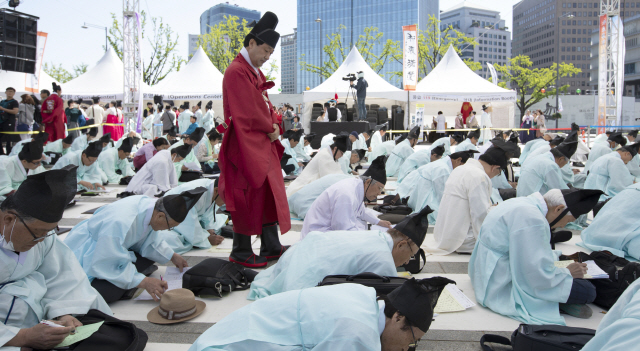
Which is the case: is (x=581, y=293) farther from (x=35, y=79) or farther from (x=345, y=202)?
(x=35, y=79)

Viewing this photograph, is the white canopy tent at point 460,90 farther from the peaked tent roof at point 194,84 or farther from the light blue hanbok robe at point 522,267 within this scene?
the light blue hanbok robe at point 522,267

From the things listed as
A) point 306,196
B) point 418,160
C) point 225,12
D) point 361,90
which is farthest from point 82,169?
point 225,12

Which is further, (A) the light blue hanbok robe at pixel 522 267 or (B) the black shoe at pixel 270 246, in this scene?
(B) the black shoe at pixel 270 246

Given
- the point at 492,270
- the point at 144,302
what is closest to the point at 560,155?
the point at 492,270

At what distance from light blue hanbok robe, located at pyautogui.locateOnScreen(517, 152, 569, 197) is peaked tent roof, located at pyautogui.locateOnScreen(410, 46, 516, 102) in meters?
12.6

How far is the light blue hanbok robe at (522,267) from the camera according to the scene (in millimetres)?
3244

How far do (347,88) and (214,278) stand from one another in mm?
16496

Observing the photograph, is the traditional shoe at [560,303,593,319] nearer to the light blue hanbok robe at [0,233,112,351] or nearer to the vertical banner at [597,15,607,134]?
the light blue hanbok robe at [0,233,112,351]

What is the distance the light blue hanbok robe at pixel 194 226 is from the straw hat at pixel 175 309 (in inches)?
56.9

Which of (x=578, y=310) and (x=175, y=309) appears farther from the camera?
(x=578, y=310)

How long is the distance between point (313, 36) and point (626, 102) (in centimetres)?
5688

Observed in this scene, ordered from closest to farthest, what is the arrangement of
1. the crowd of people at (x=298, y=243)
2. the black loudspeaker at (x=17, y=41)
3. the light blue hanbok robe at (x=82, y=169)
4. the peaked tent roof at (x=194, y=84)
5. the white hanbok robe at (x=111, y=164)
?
the crowd of people at (x=298, y=243) → the light blue hanbok robe at (x=82, y=169) → the white hanbok robe at (x=111, y=164) → the black loudspeaker at (x=17, y=41) → the peaked tent roof at (x=194, y=84)

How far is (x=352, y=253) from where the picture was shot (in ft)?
9.23

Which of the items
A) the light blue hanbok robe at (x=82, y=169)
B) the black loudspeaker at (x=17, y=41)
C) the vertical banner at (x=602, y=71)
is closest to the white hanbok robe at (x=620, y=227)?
the light blue hanbok robe at (x=82, y=169)
